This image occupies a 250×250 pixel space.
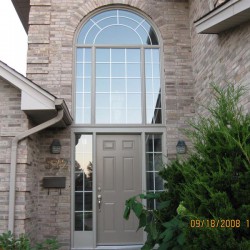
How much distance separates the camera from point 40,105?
17.3 feet

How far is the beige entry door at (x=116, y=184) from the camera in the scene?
670 centimetres

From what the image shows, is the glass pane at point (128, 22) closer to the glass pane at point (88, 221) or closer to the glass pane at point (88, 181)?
the glass pane at point (88, 181)

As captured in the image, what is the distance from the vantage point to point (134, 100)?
7207 mm

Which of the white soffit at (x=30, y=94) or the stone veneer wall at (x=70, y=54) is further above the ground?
the stone veneer wall at (x=70, y=54)

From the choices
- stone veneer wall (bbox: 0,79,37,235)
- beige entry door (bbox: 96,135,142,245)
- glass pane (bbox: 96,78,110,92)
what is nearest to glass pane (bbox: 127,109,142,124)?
beige entry door (bbox: 96,135,142,245)

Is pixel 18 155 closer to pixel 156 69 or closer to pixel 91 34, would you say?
pixel 91 34

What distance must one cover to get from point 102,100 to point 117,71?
0.72m

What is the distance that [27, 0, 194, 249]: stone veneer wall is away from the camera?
268 inches

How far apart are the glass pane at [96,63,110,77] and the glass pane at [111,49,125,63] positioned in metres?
0.21

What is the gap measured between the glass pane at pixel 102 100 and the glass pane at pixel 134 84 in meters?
0.51

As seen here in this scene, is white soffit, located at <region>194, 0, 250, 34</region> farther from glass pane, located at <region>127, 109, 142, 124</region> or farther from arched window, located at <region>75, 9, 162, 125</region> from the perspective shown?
glass pane, located at <region>127, 109, 142, 124</region>

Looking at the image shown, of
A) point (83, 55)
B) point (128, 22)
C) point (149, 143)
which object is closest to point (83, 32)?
point (83, 55)

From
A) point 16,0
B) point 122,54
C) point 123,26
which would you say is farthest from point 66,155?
point 16,0

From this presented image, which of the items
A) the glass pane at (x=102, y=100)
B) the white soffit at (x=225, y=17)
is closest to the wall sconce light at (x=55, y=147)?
the glass pane at (x=102, y=100)
